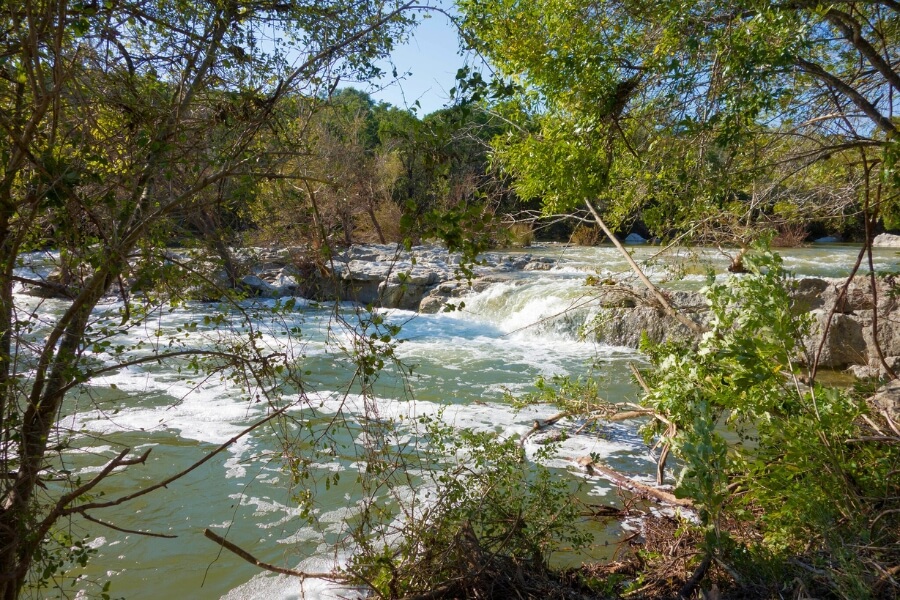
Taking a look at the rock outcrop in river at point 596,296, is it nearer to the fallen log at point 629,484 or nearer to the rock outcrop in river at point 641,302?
the rock outcrop in river at point 641,302

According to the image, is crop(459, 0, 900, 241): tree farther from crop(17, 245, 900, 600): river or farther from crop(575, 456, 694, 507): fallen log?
crop(575, 456, 694, 507): fallen log

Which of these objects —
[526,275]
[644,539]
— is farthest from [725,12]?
[526,275]

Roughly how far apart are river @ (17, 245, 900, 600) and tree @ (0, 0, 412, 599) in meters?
0.24

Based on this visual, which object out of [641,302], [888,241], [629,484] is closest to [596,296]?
[641,302]

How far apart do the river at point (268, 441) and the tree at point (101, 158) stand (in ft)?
0.77

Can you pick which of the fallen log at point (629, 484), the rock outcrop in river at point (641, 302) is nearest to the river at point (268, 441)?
the fallen log at point (629, 484)

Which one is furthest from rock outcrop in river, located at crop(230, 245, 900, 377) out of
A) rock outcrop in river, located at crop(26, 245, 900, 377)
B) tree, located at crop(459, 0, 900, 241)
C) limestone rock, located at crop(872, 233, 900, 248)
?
limestone rock, located at crop(872, 233, 900, 248)

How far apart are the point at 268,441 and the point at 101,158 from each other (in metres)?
4.21

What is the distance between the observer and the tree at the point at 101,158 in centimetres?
232

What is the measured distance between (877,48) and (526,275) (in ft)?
32.7

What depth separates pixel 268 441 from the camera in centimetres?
623

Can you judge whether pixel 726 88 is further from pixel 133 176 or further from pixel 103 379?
pixel 103 379

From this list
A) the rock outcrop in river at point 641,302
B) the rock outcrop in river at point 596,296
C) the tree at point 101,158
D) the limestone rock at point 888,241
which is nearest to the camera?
the tree at point 101,158

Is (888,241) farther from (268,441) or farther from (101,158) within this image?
(101,158)
